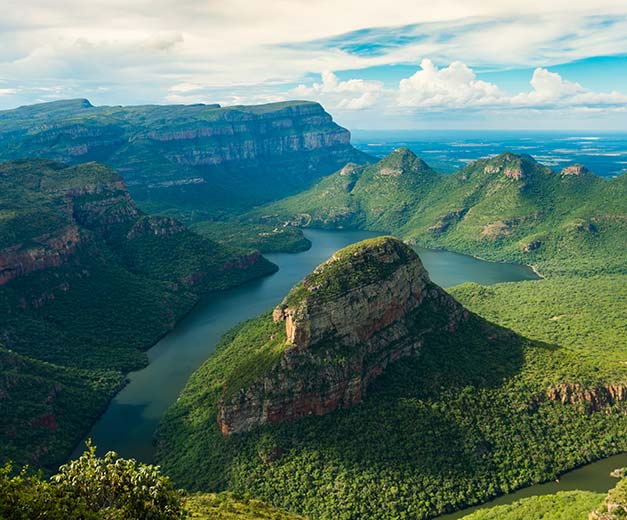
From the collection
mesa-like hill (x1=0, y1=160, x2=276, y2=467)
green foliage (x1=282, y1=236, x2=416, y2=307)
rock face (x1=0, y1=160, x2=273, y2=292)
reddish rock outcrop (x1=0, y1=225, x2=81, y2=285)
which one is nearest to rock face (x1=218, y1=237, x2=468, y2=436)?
green foliage (x1=282, y1=236, x2=416, y2=307)

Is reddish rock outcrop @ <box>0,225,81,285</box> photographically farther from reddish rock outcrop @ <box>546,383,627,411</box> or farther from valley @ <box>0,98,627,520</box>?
reddish rock outcrop @ <box>546,383,627,411</box>

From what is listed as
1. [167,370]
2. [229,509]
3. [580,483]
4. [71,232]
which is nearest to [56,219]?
[71,232]

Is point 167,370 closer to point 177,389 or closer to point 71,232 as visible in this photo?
point 177,389

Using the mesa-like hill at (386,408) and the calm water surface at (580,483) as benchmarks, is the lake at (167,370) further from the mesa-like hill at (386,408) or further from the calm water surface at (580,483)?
the calm water surface at (580,483)

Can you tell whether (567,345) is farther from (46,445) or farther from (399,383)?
(46,445)

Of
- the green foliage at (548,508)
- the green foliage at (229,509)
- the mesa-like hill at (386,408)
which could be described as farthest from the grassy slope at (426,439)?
the green foliage at (229,509)

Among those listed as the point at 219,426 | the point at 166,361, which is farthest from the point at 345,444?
the point at 166,361

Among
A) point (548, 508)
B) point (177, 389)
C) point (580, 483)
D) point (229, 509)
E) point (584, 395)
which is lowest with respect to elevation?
point (580, 483)
